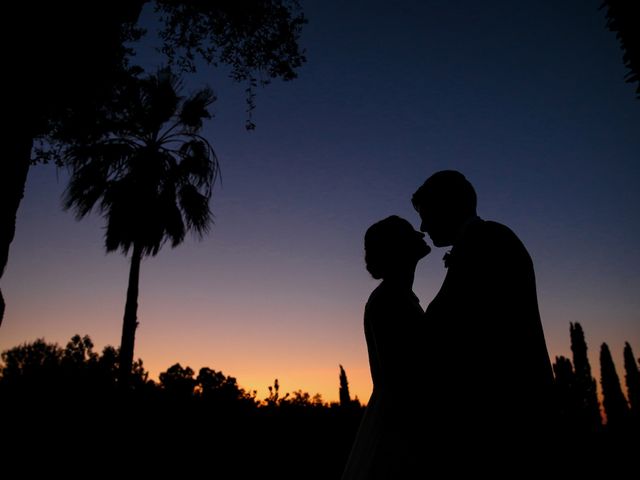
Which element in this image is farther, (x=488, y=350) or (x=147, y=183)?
(x=147, y=183)

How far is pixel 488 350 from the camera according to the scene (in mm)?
1845

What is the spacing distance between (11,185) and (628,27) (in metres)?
4.99

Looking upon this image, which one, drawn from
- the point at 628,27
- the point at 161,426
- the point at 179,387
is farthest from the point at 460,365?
the point at 179,387

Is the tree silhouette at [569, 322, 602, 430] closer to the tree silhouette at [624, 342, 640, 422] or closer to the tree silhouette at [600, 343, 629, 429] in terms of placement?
the tree silhouette at [600, 343, 629, 429]

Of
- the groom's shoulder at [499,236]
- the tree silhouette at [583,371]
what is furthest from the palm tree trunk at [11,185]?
the tree silhouette at [583,371]

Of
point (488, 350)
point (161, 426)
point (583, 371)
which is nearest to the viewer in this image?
point (488, 350)

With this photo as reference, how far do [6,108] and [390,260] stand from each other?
9.87ft

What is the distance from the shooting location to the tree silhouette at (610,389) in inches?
2554

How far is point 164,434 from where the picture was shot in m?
5.56

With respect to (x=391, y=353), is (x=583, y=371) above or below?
above

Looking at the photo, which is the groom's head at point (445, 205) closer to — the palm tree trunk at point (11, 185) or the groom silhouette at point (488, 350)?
the groom silhouette at point (488, 350)

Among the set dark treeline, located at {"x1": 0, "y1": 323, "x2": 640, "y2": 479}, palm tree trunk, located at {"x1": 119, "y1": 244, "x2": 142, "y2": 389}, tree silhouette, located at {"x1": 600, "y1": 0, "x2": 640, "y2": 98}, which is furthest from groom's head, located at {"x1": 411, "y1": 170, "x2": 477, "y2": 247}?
palm tree trunk, located at {"x1": 119, "y1": 244, "x2": 142, "y2": 389}

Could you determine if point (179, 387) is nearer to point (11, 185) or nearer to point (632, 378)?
point (11, 185)

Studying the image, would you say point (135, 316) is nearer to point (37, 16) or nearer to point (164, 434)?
point (164, 434)
